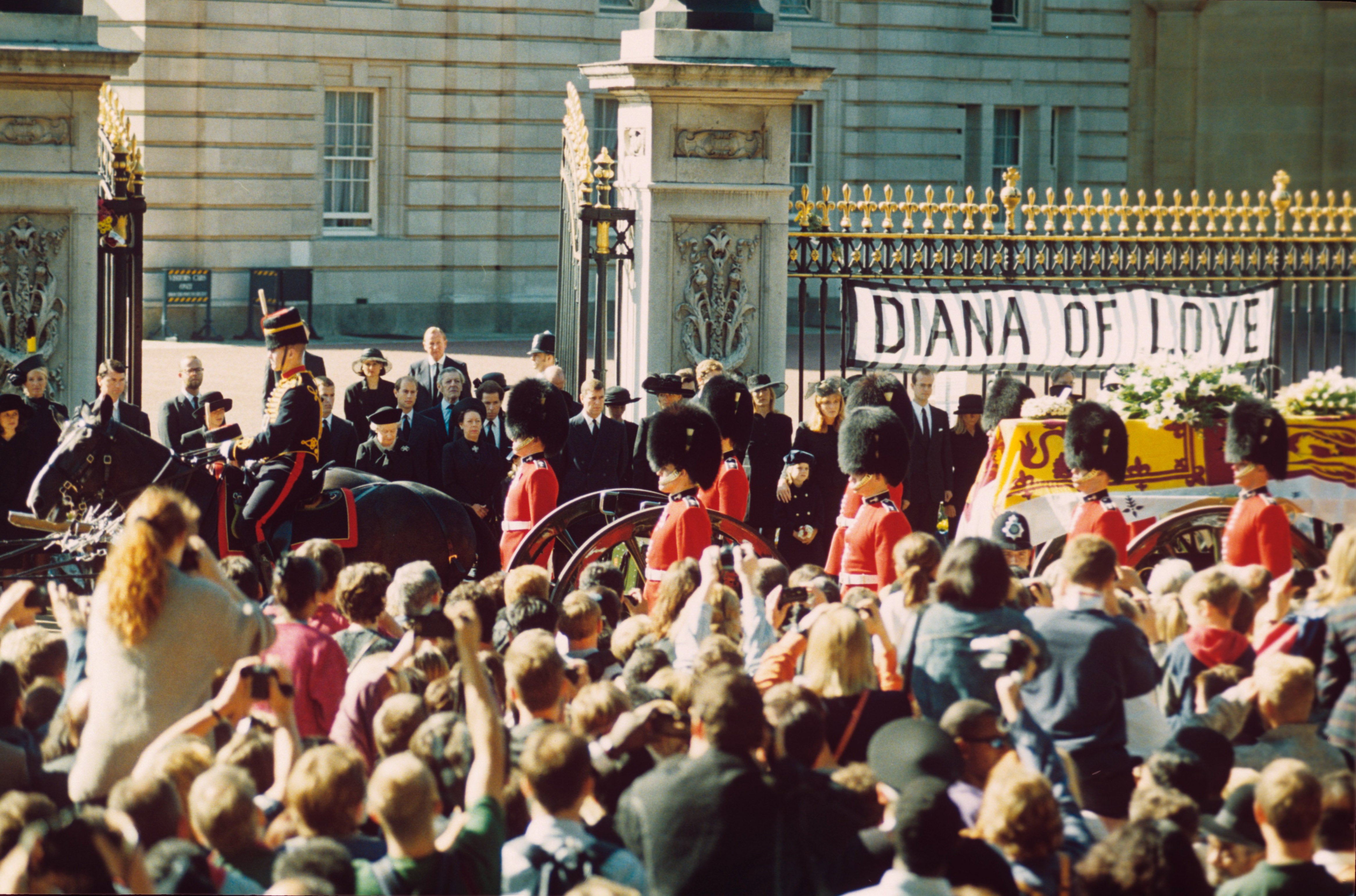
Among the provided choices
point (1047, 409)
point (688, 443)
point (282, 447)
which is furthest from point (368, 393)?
point (1047, 409)

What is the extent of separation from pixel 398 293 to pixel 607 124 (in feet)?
13.2

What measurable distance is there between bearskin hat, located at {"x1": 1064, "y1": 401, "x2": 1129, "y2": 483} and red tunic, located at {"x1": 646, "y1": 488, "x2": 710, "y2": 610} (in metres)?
1.83

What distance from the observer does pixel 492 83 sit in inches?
941

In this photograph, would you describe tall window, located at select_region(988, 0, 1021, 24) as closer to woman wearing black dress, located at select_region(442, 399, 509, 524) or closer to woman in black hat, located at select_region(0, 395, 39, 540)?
woman wearing black dress, located at select_region(442, 399, 509, 524)

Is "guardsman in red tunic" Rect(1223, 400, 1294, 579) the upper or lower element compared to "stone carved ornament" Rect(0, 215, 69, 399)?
lower

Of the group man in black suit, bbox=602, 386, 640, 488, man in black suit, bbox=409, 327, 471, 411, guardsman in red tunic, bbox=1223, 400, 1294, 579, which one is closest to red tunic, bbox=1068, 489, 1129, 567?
guardsman in red tunic, bbox=1223, 400, 1294, 579

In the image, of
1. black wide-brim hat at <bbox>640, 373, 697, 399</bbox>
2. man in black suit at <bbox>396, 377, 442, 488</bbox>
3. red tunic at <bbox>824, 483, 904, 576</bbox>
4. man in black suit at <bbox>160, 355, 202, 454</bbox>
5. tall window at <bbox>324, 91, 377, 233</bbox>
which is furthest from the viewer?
tall window at <bbox>324, 91, 377, 233</bbox>

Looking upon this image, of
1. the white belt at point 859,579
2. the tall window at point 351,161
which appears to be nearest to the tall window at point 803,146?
the tall window at point 351,161

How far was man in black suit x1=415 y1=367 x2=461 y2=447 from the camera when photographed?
10828 mm

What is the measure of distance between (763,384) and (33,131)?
435 centimetres

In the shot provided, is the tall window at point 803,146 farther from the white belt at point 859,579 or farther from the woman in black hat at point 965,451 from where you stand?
the white belt at point 859,579

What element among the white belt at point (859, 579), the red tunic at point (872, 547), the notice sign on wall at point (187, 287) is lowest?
the white belt at point (859, 579)

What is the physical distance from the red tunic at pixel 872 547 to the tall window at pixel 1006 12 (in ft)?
68.5

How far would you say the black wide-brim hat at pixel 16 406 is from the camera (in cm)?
945
